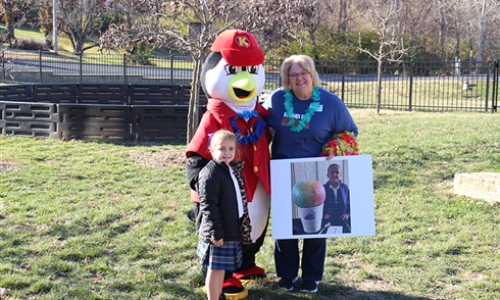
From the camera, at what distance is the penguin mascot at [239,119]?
155 inches

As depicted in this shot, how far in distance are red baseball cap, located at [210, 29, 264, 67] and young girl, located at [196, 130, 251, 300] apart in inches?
23.5

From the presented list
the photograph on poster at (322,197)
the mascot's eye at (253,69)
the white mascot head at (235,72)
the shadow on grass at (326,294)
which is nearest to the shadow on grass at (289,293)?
the shadow on grass at (326,294)

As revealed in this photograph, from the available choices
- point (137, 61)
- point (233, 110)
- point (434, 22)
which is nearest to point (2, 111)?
point (233, 110)

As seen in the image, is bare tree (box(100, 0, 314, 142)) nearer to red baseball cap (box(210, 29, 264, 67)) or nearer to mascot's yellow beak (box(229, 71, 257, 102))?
red baseball cap (box(210, 29, 264, 67))

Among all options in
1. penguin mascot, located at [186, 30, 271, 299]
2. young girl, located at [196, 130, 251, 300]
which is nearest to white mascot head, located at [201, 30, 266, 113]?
penguin mascot, located at [186, 30, 271, 299]

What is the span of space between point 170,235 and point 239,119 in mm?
1858

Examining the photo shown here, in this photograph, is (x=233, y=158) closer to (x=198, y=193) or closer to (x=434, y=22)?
(x=198, y=193)

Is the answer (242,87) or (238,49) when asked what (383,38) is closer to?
(238,49)

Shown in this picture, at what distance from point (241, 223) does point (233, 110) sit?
0.78m

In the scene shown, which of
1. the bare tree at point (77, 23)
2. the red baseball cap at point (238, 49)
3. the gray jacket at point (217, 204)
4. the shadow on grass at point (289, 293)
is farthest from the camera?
the bare tree at point (77, 23)

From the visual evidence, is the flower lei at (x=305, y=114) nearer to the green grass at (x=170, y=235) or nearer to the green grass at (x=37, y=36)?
the green grass at (x=170, y=235)

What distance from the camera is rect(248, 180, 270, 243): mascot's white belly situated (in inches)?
160

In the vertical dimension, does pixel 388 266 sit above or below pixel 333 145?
below

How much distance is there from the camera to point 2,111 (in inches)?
412
